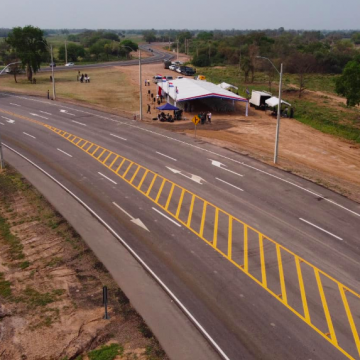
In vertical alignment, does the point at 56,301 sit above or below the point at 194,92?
below

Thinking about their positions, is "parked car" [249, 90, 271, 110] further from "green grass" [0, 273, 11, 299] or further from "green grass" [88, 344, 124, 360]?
"green grass" [88, 344, 124, 360]

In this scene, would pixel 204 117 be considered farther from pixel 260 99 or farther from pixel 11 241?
pixel 11 241

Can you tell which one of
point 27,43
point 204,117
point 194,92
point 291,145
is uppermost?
point 27,43

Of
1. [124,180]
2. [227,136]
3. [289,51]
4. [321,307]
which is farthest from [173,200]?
[289,51]

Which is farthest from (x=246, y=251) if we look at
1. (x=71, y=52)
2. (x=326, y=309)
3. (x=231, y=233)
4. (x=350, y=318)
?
(x=71, y=52)

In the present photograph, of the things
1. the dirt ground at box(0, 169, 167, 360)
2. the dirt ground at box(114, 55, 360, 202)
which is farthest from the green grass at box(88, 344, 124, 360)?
the dirt ground at box(114, 55, 360, 202)

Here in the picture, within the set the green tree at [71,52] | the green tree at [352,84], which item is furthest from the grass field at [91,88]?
the green tree at [71,52]

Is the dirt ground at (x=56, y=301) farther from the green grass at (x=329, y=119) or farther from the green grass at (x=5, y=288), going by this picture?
the green grass at (x=329, y=119)
